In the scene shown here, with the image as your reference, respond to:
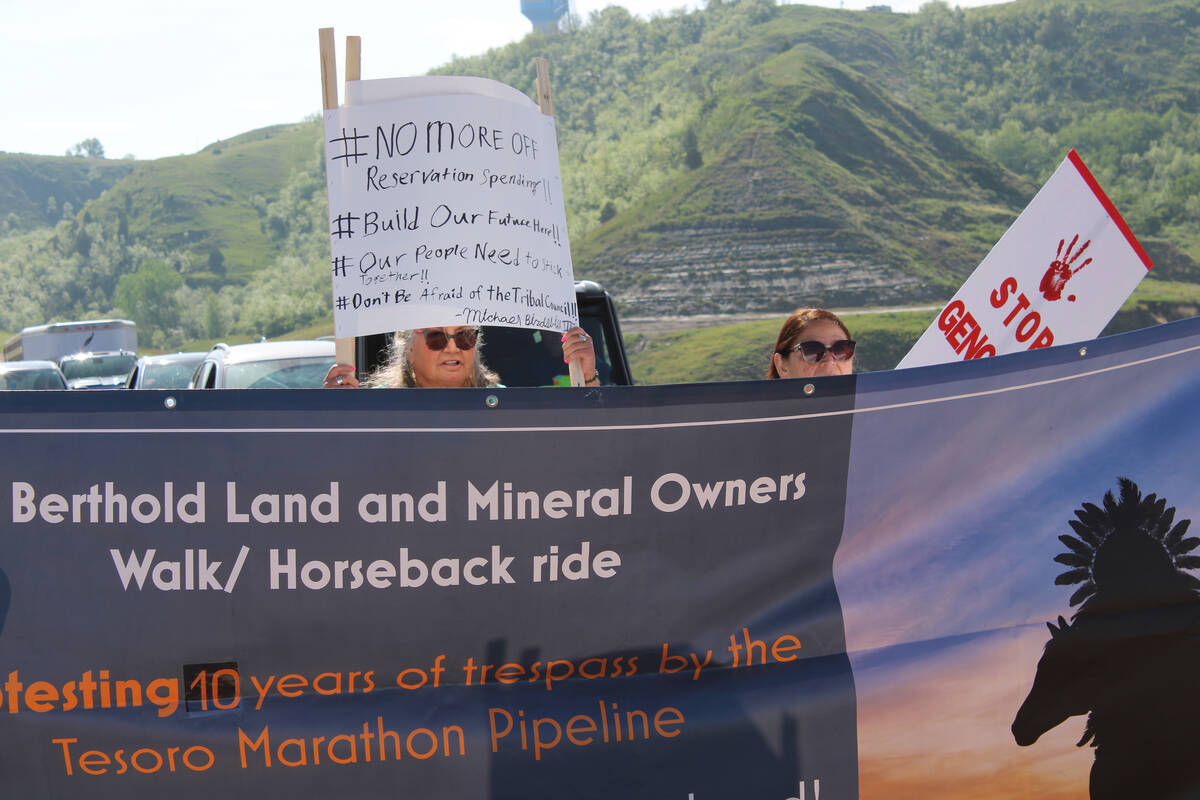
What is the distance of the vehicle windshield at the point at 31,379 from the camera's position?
20.9 meters

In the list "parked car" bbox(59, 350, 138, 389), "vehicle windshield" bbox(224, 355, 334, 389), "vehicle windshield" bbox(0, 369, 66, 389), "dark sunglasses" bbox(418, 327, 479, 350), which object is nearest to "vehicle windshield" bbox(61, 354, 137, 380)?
"parked car" bbox(59, 350, 138, 389)

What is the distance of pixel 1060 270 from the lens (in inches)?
156

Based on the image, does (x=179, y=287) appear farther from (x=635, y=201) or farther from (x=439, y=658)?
(x=439, y=658)

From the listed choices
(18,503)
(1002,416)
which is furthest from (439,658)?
(1002,416)

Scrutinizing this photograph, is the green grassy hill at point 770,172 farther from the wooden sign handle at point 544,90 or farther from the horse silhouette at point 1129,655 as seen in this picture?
the horse silhouette at point 1129,655

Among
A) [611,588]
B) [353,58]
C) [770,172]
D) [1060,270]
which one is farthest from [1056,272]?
[770,172]

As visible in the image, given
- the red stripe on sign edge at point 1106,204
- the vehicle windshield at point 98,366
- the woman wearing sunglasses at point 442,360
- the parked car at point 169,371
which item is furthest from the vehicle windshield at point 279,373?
the vehicle windshield at point 98,366

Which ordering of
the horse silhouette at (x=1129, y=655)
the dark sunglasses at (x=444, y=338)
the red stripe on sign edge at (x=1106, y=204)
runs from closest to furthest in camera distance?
the horse silhouette at (x=1129, y=655) < the dark sunglasses at (x=444, y=338) < the red stripe on sign edge at (x=1106, y=204)

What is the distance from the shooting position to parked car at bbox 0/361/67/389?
21.0m

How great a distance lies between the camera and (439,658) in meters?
2.54

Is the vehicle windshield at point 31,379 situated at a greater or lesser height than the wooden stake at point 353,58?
greater

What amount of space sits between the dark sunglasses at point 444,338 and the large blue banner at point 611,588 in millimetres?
1160

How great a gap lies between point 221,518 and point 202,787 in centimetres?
58

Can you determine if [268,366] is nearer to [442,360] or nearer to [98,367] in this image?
[442,360]
